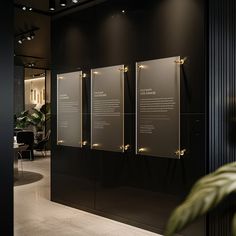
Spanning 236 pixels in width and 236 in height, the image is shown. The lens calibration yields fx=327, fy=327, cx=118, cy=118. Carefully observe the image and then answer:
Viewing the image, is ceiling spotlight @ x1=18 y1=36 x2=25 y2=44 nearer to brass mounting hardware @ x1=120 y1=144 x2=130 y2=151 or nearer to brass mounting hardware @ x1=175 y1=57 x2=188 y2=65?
brass mounting hardware @ x1=120 y1=144 x2=130 y2=151

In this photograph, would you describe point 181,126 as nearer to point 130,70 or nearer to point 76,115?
point 130,70

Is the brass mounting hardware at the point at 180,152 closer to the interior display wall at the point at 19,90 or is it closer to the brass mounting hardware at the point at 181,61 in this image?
the brass mounting hardware at the point at 181,61

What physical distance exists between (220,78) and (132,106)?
1.30 meters

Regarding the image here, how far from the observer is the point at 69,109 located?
18.3 feet

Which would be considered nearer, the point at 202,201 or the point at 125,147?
the point at 202,201

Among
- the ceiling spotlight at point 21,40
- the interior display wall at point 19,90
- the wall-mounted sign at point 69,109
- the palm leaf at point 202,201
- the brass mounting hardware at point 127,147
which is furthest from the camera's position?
the interior display wall at point 19,90

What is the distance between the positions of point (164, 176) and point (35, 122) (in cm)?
971

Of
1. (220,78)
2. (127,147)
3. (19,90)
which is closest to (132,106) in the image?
(127,147)

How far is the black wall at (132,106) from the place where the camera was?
385 centimetres

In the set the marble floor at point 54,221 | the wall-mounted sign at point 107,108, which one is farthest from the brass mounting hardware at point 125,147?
the marble floor at point 54,221

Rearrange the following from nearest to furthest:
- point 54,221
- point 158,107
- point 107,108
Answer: point 158,107, point 54,221, point 107,108

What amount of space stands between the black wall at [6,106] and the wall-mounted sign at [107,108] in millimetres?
1978

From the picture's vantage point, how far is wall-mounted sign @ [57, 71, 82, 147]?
5.38m

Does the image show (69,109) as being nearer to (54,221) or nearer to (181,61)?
(54,221)
